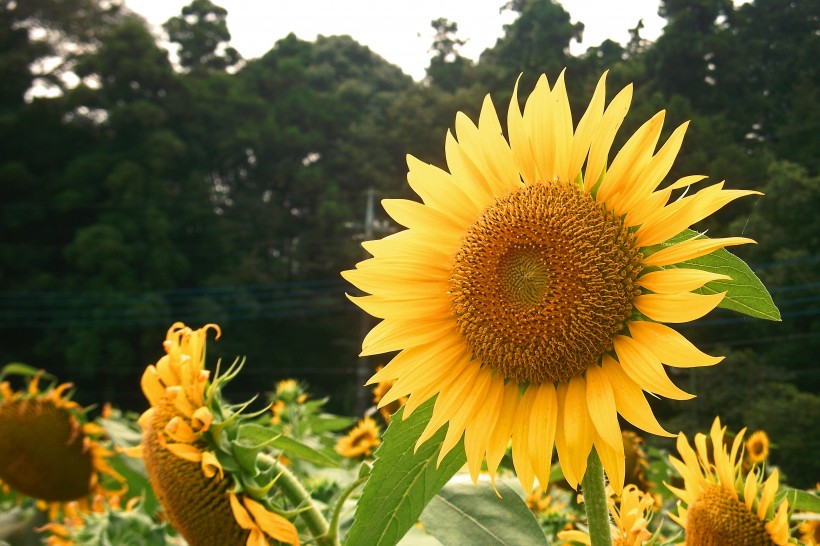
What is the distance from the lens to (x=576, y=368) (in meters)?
0.68

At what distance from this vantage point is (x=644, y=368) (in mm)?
603

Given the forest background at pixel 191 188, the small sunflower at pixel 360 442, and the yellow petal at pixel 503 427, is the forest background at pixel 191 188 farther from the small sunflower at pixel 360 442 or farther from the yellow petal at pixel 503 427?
the yellow petal at pixel 503 427

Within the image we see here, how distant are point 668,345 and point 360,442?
168 centimetres

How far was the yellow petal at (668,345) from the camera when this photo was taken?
55 cm

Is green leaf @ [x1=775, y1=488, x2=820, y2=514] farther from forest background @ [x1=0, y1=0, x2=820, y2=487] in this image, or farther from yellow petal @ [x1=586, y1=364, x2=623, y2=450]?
forest background @ [x1=0, y1=0, x2=820, y2=487]

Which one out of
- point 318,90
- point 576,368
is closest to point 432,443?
point 576,368

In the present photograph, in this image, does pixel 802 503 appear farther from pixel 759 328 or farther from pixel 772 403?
pixel 759 328

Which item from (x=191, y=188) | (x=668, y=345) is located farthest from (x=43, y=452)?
(x=191, y=188)

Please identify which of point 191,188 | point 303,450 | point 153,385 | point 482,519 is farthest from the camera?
point 191,188

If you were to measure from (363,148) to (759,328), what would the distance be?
45.4ft

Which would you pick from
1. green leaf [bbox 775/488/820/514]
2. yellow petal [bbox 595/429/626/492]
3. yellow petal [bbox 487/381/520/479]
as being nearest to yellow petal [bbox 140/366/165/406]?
yellow petal [bbox 487/381/520/479]

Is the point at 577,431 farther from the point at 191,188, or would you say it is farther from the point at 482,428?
the point at 191,188

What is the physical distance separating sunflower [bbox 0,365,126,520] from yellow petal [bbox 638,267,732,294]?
2.04m

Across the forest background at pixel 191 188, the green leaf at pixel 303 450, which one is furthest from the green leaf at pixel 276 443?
the forest background at pixel 191 188
